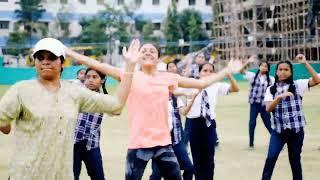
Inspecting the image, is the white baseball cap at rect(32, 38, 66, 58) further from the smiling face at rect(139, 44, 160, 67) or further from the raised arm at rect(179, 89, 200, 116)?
the raised arm at rect(179, 89, 200, 116)

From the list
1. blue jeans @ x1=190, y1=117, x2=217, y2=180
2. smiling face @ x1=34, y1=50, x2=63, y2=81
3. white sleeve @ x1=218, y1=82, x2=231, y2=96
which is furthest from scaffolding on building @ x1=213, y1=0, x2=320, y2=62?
smiling face @ x1=34, y1=50, x2=63, y2=81

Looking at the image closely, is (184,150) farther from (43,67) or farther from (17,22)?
(17,22)

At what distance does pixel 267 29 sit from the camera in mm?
46469

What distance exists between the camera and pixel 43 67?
3135 mm

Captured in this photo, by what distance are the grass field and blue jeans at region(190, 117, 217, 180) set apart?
1.13 meters

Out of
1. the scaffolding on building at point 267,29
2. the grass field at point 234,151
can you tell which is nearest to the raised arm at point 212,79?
the grass field at point 234,151

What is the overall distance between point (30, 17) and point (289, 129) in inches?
1953

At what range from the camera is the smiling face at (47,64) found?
10.2 feet

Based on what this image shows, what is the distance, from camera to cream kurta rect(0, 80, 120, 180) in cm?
310

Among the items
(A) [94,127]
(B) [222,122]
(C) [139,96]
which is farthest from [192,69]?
(B) [222,122]

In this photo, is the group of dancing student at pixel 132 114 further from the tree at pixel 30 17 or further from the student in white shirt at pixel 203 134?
the tree at pixel 30 17

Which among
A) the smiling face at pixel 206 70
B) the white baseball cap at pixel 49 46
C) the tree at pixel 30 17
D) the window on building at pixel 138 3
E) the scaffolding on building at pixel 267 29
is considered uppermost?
the window on building at pixel 138 3

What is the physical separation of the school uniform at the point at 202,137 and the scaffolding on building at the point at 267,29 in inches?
1309

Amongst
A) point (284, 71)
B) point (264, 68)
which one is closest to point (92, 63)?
point (284, 71)
